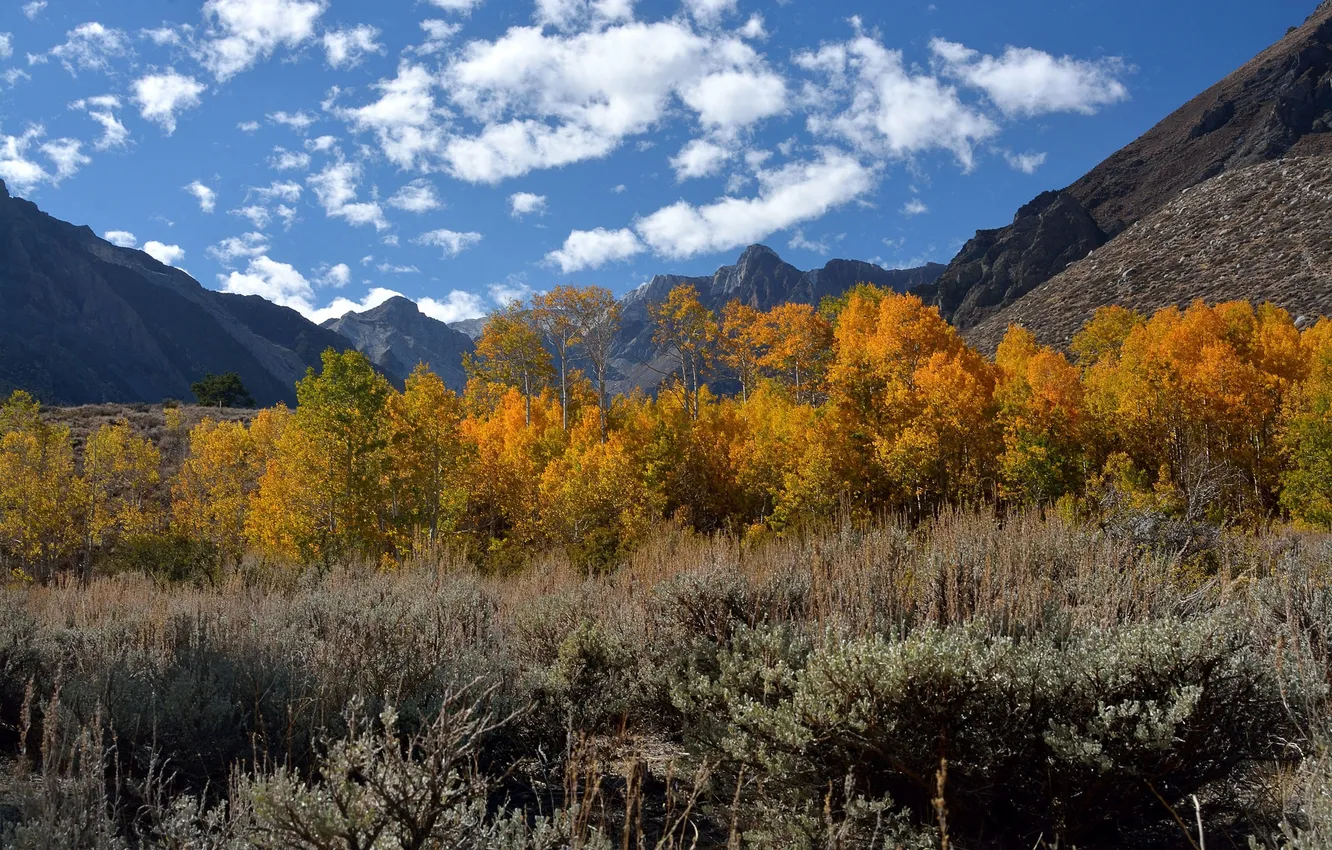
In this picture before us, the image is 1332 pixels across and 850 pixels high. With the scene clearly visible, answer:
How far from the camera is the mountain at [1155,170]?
9450cm

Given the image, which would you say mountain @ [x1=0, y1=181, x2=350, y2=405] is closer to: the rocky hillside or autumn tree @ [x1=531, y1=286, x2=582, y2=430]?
autumn tree @ [x1=531, y1=286, x2=582, y2=430]

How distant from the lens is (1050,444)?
74.3ft

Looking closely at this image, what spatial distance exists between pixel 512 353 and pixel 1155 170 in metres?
116

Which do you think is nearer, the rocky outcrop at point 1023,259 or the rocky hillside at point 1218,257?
the rocky hillside at point 1218,257

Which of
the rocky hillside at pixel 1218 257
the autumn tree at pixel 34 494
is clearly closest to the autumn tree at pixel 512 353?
the autumn tree at pixel 34 494

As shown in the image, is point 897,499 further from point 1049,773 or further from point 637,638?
point 1049,773

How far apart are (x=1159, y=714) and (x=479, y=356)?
3626 cm

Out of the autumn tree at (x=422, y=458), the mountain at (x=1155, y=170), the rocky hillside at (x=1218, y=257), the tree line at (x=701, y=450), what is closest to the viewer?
the tree line at (x=701, y=450)

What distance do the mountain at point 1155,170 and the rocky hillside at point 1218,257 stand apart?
24134 mm

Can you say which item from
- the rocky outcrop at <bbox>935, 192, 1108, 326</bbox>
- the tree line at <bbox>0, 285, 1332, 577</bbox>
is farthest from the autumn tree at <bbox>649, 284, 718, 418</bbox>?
the rocky outcrop at <bbox>935, 192, 1108, 326</bbox>

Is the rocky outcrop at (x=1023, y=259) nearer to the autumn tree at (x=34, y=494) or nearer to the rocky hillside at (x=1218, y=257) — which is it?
the rocky hillside at (x=1218, y=257)

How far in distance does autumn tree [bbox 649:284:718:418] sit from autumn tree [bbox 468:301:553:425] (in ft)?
20.3

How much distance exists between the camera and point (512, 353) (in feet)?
115

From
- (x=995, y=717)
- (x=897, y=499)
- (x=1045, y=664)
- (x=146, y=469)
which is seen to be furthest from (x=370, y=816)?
(x=146, y=469)
